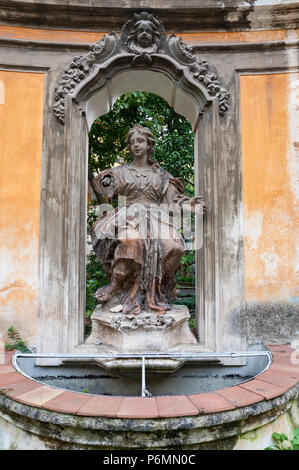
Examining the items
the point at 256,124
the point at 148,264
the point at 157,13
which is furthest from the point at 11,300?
the point at 157,13

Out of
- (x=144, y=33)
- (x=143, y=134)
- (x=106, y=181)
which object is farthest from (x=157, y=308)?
(x=144, y=33)

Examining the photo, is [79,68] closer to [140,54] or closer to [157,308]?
[140,54]

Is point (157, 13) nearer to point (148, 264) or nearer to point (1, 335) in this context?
point (148, 264)

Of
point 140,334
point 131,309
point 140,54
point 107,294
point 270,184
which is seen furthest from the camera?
point 140,54

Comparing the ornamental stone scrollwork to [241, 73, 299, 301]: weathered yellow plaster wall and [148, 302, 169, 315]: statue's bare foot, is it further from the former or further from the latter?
[148, 302, 169, 315]: statue's bare foot

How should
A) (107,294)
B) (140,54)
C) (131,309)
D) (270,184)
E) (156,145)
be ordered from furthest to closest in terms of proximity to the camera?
(156,145), (140,54), (270,184), (107,294), (131,309)

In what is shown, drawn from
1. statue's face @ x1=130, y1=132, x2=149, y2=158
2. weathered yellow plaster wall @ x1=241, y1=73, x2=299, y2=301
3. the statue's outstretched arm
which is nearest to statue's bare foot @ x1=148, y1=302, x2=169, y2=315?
weathered yellow plaster wall @ x1=241, y1=73, x2=299, y2=301

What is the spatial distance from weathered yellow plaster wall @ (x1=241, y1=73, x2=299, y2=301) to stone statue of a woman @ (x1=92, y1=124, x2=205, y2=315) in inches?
26.0

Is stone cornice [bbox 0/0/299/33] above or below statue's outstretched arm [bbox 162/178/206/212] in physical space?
above

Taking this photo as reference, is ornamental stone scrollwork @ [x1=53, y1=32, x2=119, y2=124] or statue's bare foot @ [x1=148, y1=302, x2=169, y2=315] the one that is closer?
statue's bare foot @ [x1=148, y1=302, x2=169, y2=315]

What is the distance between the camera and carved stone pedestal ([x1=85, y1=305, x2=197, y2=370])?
3311 millimetres

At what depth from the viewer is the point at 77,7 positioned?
A: 421 cm

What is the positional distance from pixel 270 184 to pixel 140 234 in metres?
1.57

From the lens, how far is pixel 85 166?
4.26 m
